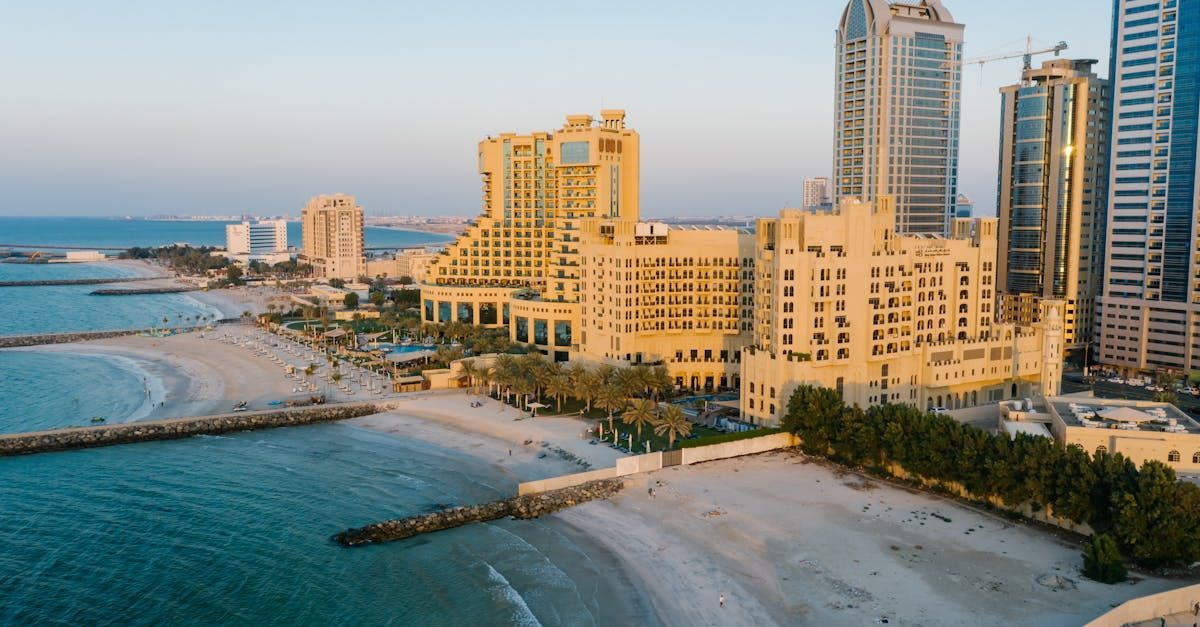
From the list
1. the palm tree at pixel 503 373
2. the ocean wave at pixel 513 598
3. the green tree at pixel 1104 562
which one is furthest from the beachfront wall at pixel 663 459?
the green tree at pixel 1104 562

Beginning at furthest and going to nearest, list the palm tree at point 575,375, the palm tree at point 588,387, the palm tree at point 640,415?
the palm tree at point 575,375
the palm tree at point 588,387
the palm tree at point 640,415

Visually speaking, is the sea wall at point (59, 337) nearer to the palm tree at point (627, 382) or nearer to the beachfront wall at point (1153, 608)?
the palm tree at point (627, 382)

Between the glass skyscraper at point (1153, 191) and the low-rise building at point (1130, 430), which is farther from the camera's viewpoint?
the glass skyscraper at point (1153, 191)

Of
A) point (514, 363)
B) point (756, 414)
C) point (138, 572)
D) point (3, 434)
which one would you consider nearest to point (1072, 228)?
point (756, 414)

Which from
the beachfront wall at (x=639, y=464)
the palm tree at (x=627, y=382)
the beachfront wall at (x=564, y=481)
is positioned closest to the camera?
the beachfront wall at (x=564, y=481)

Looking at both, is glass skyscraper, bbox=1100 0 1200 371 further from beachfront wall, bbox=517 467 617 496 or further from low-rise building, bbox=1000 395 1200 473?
beachfront wall, bbox=517 467 617 496

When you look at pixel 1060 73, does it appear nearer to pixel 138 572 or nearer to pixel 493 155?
pixel 493 155
